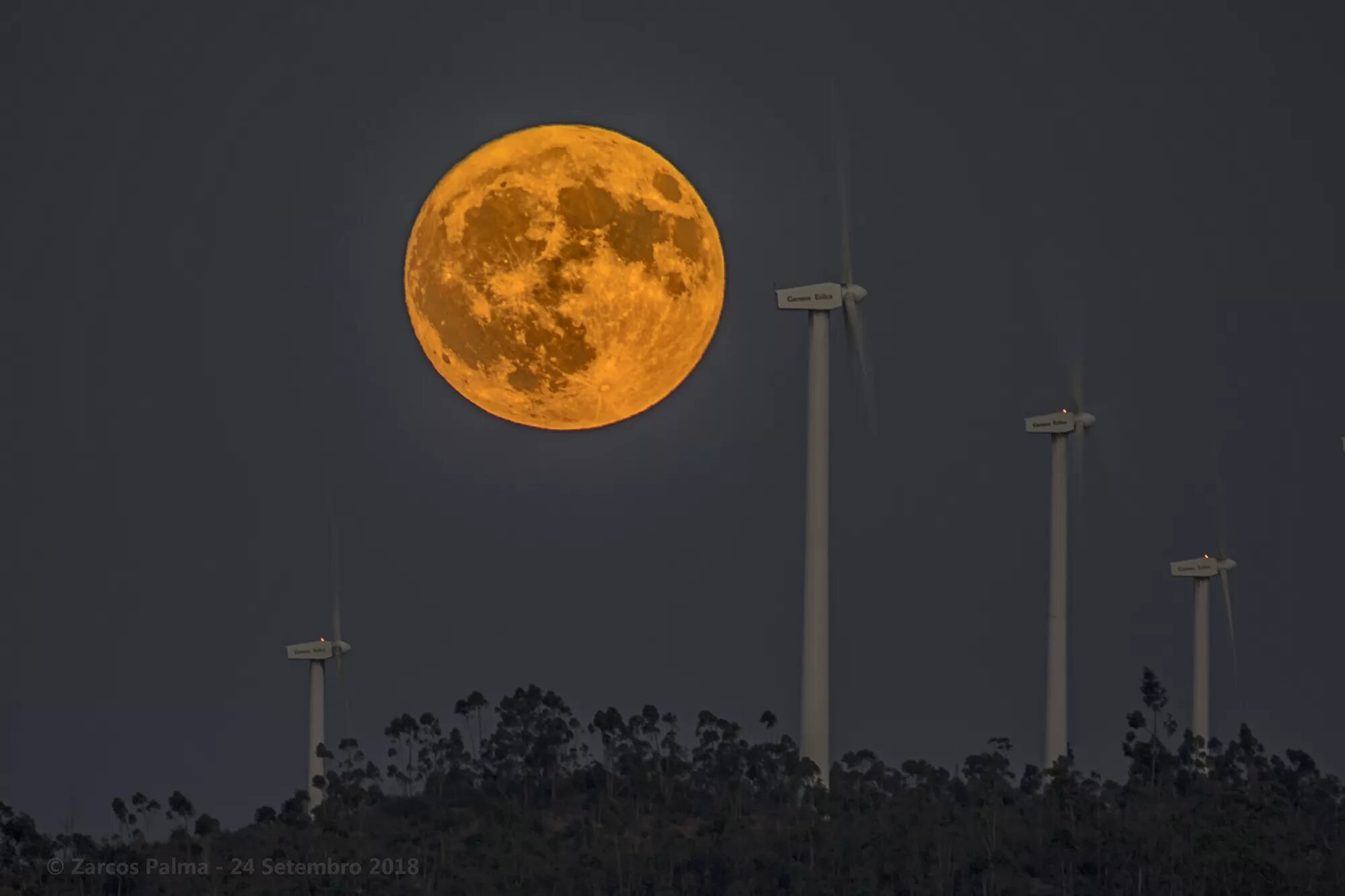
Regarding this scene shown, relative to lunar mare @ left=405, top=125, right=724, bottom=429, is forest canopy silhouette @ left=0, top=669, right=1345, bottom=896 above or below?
below

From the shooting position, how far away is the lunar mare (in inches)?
3907

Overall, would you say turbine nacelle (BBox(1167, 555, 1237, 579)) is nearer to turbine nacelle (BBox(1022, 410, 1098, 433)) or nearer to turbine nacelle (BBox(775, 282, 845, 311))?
turbine nacelle (BBox(1022, 410, 1098, 433))

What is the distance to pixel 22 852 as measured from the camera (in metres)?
117

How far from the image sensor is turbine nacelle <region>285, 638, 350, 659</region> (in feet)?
437

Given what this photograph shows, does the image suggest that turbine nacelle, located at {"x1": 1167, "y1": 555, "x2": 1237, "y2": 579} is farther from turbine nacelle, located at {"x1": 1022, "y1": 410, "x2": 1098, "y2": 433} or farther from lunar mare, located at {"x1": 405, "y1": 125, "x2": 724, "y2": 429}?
lunar mare, located at {"x1": 405, "y1": 125, "x2": 724, "y2": 429}

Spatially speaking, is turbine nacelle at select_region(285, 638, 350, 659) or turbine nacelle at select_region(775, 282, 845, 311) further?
turbine nacelle at select_region(285, 638, 350, 659)

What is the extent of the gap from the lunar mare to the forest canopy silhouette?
1815cm

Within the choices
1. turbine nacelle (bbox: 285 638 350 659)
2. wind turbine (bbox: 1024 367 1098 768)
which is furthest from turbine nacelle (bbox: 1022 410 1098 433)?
turbine nacelle (bbox: 285 638 350 659)

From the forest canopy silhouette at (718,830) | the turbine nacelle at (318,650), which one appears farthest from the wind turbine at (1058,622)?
the turbine nacelle at (318,650)

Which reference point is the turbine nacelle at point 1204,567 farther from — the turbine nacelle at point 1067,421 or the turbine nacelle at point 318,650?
the turbine nacelle at point 318,650

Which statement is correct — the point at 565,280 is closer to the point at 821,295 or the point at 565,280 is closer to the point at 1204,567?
the point at 821,295

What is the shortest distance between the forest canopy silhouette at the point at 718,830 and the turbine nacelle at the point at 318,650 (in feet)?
16.3

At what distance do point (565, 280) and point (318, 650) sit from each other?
40442 mm

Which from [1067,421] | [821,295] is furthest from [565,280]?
[1067,421]
